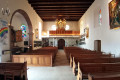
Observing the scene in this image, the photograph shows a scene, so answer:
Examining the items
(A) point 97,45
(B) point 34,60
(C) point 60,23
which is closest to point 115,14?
(A) point 97,45

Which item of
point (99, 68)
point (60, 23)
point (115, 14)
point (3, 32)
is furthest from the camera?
point (60, 23)

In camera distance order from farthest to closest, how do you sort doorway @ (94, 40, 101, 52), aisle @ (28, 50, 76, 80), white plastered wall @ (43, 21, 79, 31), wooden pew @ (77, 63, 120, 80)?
1. white plastered wall @ (43, 21, 79, 31)
2. doorway @ (94, 40, 101, 52)
3. aisle @ (28, 50, 76, 80)
4. wooden pew @ (77, 63, 120, 80)

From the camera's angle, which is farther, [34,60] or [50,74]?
[34,60]

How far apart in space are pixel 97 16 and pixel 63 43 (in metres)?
12.2

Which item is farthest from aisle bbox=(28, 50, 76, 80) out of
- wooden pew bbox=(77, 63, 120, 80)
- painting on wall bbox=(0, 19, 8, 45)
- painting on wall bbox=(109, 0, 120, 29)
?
painting on wall bbox=(109, 0, 120, 29)

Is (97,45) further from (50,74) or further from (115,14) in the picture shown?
(50,74)

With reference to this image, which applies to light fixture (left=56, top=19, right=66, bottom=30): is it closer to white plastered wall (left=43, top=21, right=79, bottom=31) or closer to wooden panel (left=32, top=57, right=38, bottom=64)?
white plastered wall (left=43, top=21, right=79, bottom=31)

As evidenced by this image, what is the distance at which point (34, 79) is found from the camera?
4031 mm

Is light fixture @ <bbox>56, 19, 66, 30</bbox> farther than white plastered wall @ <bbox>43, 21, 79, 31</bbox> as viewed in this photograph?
No

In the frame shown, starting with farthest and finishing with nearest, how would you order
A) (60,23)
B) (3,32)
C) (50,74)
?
(60,23)
(3,32)
(50,74)

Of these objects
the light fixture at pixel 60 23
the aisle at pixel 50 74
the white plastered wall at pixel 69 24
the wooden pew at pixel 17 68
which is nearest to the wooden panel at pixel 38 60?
the aisle at pixel 50 74

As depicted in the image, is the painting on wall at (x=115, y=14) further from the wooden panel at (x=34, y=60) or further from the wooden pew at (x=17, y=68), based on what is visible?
the wooden pew at (x=17, y=68)

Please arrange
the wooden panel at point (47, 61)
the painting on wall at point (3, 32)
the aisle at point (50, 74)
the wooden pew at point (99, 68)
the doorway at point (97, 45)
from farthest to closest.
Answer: the doorway at point (97, 45), the wooden panel at point (47, 61), the painting on wall at point (3, 32), the aisle at point (50, 74), the wooden pew at point (99, 68)

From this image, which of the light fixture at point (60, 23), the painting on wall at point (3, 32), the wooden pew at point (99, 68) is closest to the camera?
the wooden pew at point (99, 68)
